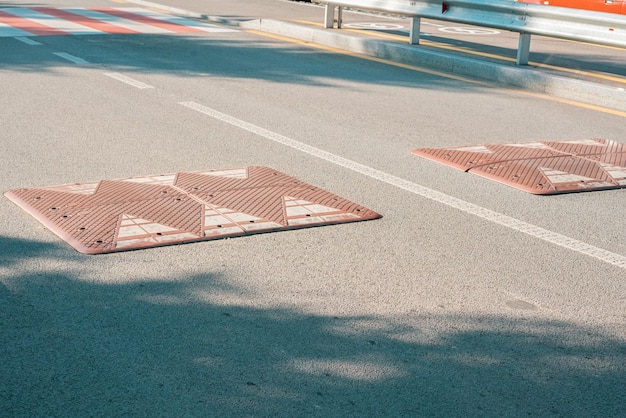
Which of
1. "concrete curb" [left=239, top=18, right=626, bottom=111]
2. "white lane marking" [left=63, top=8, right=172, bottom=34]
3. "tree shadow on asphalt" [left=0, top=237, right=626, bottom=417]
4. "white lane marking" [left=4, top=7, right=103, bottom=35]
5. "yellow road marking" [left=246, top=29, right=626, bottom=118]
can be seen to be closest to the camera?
"tree shadow on asphalt" [left=0, top=237, right=626, bottom=417]

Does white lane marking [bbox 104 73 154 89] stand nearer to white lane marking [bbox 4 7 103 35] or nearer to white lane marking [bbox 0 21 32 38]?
white lane marking [bbox 0 21 32 38]

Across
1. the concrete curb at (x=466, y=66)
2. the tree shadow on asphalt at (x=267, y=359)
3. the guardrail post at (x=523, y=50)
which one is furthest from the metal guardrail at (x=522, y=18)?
the tree shadow on asphalt at (x=267, y=359)

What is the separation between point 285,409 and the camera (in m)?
3.40

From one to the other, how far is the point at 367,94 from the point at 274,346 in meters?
6.66

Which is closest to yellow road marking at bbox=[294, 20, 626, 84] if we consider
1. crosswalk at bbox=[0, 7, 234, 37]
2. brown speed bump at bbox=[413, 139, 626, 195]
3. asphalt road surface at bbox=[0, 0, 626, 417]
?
crosswalk at bbox=[0, 7, 234, 37]

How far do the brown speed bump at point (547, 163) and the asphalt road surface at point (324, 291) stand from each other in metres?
0.18

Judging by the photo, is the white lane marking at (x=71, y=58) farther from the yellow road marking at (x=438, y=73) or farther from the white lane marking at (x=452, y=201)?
the white lane marking at (x=452, y=201)

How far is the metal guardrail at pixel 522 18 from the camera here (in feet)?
35.2

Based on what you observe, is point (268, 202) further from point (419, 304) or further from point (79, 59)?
point (79, 59)

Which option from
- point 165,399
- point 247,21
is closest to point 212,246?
point 165,399

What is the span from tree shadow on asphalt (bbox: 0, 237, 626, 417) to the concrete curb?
649 centimetres

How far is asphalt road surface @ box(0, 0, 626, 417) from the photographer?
356 cm

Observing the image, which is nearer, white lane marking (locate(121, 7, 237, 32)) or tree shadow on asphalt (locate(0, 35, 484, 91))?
tree shadow on asphalt (locate(0, 35, 484, 91))

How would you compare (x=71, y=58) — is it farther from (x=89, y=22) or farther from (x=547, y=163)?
(x=547, y=163)
